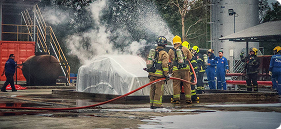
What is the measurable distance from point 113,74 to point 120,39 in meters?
19.1

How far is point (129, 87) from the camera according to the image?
14930 millimetres

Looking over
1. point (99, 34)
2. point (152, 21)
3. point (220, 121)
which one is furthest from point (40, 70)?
point (220, 121)

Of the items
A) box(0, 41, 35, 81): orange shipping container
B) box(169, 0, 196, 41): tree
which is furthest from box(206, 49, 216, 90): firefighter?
box(169, 0, 196, 41): tree

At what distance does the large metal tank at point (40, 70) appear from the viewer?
26812 millimetres

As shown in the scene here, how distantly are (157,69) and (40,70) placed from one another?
1579cm

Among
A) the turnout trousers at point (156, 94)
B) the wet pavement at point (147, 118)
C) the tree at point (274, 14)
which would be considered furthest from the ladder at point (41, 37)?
the tree at point (274, 14)

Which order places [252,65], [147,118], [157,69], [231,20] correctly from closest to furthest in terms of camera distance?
1. [147,118]
2. [157,69]
3. [252,65]
4. [231,20]

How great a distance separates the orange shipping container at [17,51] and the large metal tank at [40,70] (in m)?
1.97

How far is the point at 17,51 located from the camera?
28.9 metres

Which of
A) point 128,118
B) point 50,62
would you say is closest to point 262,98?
Answer: point 128,118

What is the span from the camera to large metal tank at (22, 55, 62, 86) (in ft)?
88.0

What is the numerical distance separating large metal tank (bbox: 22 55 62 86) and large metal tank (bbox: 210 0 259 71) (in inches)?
432

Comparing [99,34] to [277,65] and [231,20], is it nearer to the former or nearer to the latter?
[231,20]

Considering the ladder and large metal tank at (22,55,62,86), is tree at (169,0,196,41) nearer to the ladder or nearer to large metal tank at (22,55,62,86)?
the ladder
